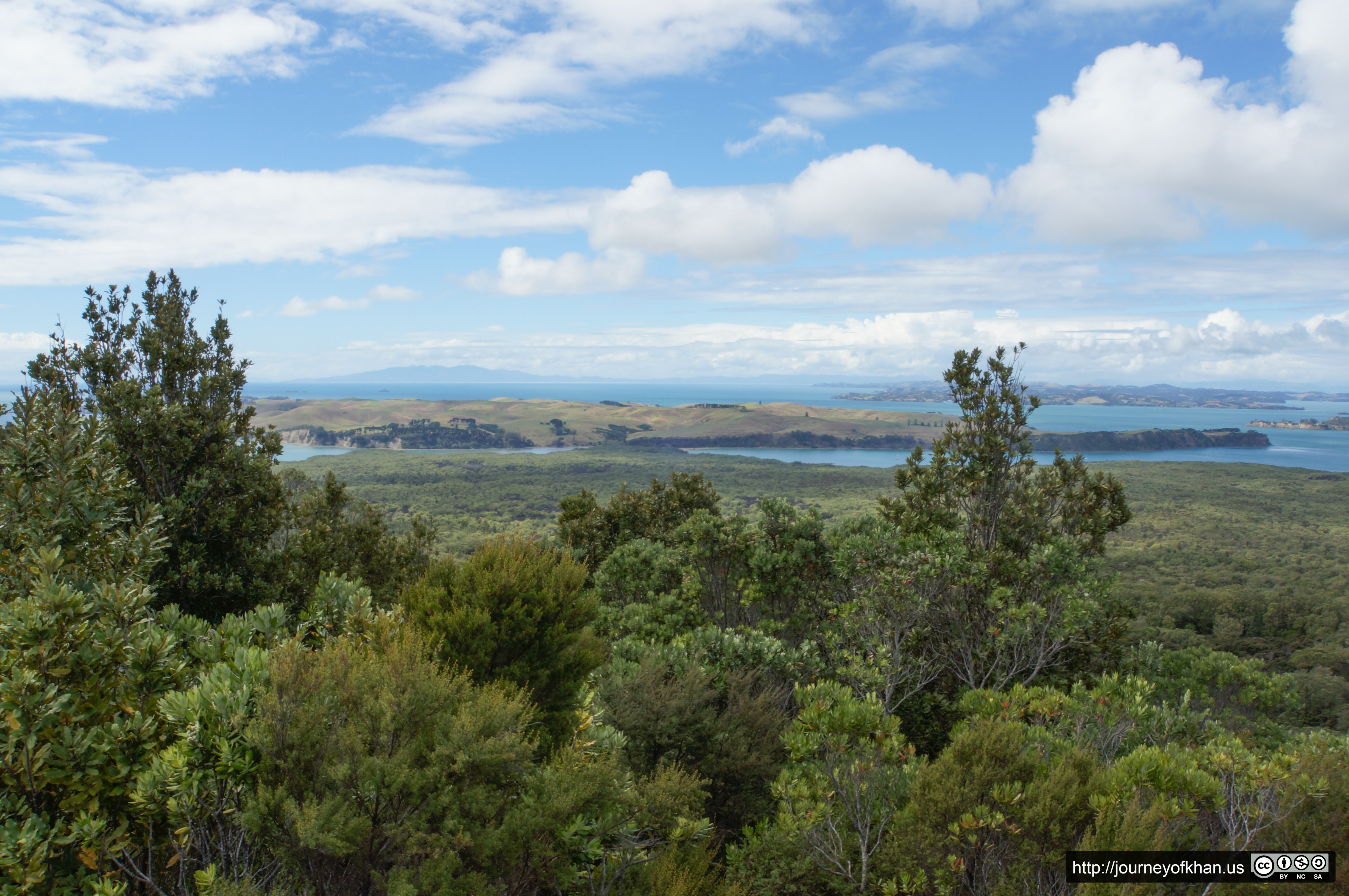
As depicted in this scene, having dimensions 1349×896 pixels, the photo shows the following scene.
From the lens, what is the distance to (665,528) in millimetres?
22594

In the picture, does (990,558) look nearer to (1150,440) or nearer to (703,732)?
(703,732)

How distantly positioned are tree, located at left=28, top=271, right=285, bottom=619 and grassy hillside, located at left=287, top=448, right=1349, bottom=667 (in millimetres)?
5150

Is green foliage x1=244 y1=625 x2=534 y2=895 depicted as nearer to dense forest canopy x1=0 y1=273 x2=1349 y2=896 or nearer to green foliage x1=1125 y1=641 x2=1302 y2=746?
dense forest canopy x1=0 y1=273 x2=1349 y2=896

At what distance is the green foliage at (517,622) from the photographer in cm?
845

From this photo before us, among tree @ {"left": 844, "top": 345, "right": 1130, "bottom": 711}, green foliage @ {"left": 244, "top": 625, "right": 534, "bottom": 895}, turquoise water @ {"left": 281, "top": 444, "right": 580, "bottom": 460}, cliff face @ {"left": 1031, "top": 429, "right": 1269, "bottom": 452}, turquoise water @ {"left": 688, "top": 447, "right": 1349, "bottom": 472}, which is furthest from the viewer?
turquoise water @ {"left": 281, "top": 444, "right": 580, "bottom": 460}

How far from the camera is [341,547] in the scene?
58.0 ft

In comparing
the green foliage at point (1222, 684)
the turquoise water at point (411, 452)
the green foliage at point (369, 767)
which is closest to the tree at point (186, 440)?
the green foliage at point (369, 767)

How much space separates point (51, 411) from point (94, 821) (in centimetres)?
483

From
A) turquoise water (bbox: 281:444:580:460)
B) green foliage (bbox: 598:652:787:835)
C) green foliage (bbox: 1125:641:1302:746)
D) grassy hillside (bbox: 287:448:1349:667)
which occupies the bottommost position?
grassy hillside (bbox: 287:448:1349:667)

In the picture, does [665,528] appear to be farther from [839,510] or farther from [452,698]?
[839,510]

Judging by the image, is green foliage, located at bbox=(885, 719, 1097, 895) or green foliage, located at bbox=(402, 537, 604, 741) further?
green foliage, located at bbox=(402, 537, 604, 741)

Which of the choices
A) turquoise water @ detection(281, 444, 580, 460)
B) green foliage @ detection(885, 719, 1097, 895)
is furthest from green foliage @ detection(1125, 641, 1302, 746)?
turquoise water @ detection(281, 444, 580, 460)

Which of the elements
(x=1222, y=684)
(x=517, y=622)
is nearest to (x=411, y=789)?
(x=517, y=622)

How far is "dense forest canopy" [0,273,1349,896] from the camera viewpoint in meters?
4.96
